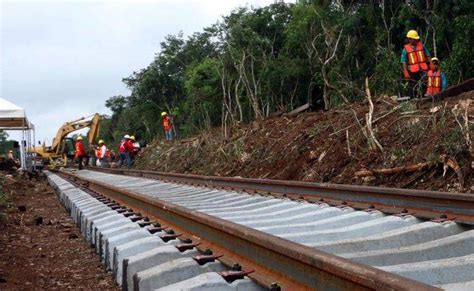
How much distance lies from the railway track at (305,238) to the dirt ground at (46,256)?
0.18 m

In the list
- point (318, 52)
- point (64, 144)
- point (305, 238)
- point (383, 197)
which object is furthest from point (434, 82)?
point (64, 144)

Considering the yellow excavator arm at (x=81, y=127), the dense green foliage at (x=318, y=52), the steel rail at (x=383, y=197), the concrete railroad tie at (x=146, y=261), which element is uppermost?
the dense green foliage at (x=318, y=52)

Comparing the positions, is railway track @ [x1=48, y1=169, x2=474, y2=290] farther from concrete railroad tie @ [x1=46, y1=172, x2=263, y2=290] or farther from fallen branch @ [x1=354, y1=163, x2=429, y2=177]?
fallen branch @ [x1=354, y1=163, x2=429, y2=177]

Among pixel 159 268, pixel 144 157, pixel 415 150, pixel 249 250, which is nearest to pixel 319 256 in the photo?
pixel 249 250

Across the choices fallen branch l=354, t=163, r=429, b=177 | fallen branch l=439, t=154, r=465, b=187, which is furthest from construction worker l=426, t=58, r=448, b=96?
fallen branch l=439, t=154, r=465, b=187

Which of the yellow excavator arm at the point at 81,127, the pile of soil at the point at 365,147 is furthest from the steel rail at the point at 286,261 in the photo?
the yellow excavator arm at the point at 81,127

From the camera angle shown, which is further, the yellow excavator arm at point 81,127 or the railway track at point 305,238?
the yellow excavator arm at point 81,127

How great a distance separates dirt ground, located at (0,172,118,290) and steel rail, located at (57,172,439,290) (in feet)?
2.55

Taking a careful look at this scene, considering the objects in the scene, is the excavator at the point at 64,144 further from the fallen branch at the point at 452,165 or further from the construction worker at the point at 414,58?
the fallen branch at the point at 452,165

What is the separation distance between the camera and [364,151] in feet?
29.3

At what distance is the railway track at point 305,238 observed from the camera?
2.56 metres

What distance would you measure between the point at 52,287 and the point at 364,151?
19.5 feet

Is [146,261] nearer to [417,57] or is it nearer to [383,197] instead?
[383,197]

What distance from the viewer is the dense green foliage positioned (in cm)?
1716
